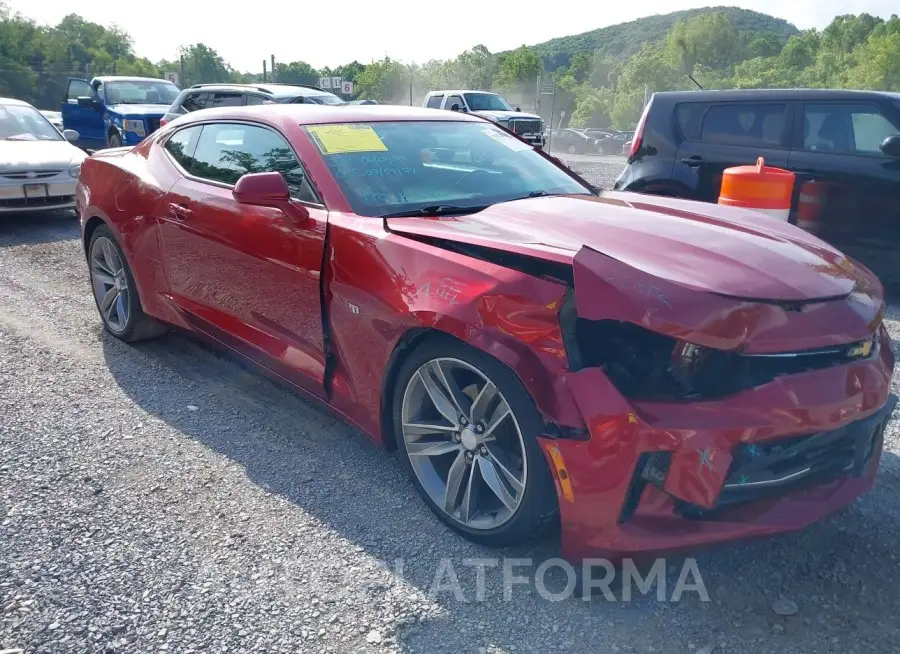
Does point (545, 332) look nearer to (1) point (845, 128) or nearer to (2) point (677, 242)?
(2) point (677, 242)

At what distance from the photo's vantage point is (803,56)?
76375 mm

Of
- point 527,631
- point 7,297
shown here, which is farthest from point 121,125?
point 527,631

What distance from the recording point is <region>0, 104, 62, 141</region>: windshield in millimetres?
8852

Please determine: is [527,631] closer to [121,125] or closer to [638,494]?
[638,494]

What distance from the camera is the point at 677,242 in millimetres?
2600

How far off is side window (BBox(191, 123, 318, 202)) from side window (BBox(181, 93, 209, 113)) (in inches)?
334

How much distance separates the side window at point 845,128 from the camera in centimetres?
580

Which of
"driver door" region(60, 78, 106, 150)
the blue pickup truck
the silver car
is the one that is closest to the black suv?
the silver car

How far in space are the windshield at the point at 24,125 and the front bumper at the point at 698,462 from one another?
29.8 feet

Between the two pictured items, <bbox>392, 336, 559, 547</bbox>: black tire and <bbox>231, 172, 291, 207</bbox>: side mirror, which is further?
<bbox>231, 172, 291, 207</bbox>: side mirror

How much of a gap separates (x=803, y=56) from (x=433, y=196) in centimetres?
8694

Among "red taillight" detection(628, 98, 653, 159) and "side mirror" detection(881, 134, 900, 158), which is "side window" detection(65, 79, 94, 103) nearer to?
"red taillight" detection(628, 98, 653, 159)

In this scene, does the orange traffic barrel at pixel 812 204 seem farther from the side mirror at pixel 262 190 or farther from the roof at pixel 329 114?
the side mirror at pixel 262 190

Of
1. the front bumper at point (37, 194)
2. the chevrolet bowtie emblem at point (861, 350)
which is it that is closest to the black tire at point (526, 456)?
the chevrolet bowtie emblem at point (861, 350)
